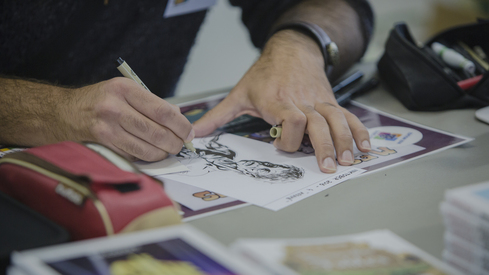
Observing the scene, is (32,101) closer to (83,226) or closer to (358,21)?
(83,226)

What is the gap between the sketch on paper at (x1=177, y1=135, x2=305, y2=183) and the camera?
58cm

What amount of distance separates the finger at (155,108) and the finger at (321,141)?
0.68 feet

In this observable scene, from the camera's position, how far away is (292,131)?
0.67 metres

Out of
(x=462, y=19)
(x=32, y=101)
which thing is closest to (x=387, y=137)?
(x=32, y=101)

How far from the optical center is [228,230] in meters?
0.45

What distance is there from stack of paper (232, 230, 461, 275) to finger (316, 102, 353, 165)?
0.30m

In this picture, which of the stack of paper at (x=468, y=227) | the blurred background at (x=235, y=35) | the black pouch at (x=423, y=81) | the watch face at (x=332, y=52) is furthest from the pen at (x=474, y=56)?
the blurred background at (x=235, y=35)

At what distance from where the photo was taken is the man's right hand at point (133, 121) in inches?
23.4

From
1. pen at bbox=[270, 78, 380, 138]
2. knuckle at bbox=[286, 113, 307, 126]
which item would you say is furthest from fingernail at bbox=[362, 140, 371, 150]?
pen at bbox=[270, 78, 380, 138]

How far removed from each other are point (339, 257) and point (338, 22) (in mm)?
823

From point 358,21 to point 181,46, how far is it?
1.63 ft

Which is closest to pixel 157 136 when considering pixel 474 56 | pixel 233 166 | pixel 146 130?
pixel 146 130

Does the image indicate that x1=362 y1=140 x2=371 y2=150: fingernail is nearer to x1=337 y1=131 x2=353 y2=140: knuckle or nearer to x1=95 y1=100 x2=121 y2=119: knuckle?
x1=337 y1=131 x2=353 y2=140: knuckle

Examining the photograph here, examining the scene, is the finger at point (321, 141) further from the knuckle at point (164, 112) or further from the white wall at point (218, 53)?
the white wall at point (218, 53)
